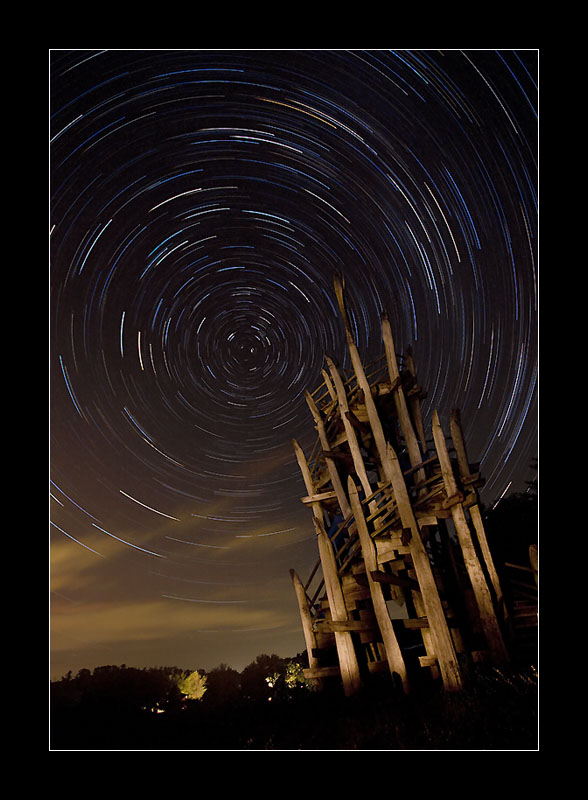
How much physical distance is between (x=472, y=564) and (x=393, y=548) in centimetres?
151

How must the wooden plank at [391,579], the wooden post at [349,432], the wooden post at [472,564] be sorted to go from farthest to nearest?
the wooden post at [349,432], the wooden plank at [391,579], the wooden post at [472,564]

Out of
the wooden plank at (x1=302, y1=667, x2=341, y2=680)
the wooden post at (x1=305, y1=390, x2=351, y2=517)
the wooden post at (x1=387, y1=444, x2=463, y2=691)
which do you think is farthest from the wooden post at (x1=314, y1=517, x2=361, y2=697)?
the wooden post at (x1=387, y1=444, x2=463, y2=691)

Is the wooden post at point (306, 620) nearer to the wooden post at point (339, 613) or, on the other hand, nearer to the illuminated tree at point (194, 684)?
the wooden post at point (339, 613)

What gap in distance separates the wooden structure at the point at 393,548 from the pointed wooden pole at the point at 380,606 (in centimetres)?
2

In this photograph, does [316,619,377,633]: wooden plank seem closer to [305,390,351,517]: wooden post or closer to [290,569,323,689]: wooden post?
[290,569,323,689]: wooden post

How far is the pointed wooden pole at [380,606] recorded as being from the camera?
898 cm

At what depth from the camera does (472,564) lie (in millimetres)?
9484

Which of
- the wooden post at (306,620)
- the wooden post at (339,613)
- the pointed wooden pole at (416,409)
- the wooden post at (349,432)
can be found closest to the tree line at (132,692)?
the wooden post at (306,620)

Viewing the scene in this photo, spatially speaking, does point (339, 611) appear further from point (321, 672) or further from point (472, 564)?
point (472, 564)

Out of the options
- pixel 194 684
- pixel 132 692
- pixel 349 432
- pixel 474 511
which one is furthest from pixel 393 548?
pixel 194 684

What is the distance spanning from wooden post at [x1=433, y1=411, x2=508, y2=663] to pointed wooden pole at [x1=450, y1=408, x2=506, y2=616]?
0.24 meters

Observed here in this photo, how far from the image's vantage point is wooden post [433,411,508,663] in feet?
29.1
